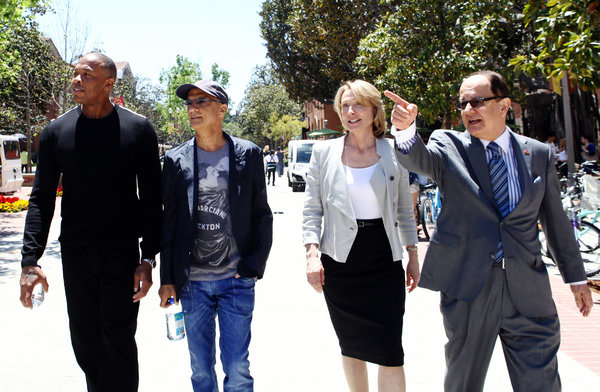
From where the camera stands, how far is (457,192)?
116 inches

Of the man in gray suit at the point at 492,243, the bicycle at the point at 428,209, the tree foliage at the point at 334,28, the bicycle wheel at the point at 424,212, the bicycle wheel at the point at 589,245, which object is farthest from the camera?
the tree foliage at the point at 334,28

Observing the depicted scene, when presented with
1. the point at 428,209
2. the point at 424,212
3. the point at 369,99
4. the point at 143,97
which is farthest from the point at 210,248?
the point at 143,97

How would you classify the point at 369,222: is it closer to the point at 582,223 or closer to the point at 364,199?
the point at 364,199

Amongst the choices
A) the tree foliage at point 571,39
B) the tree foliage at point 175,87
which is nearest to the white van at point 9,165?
the tree foliage at point 571,39

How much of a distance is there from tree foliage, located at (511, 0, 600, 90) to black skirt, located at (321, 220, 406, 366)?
3769 mm

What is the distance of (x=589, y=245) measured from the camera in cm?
842

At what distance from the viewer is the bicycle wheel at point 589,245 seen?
302 inches

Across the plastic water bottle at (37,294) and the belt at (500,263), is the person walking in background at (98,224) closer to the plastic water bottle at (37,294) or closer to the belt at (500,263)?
the plastic water bottle at (37,294)

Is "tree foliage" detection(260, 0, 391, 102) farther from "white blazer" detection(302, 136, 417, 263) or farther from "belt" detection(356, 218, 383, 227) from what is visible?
"belt" detection(356, 218, 383, 227)

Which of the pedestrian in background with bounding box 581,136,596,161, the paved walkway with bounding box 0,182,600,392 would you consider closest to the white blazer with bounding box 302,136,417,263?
the paved walkway with bounding box 0,182,600,392

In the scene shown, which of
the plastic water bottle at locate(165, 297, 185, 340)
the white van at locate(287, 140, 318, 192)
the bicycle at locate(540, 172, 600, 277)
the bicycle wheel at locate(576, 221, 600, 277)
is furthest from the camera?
the white van at locate(287, 140, 318, 192)

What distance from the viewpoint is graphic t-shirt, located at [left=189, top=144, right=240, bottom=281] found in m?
3.24

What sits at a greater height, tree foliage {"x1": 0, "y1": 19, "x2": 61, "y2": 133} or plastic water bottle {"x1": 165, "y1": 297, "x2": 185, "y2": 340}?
tree foliage {"x1": 0, "y1": 19, "x2": 61, "y2": 133}

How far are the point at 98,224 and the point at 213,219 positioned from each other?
0.58 m
